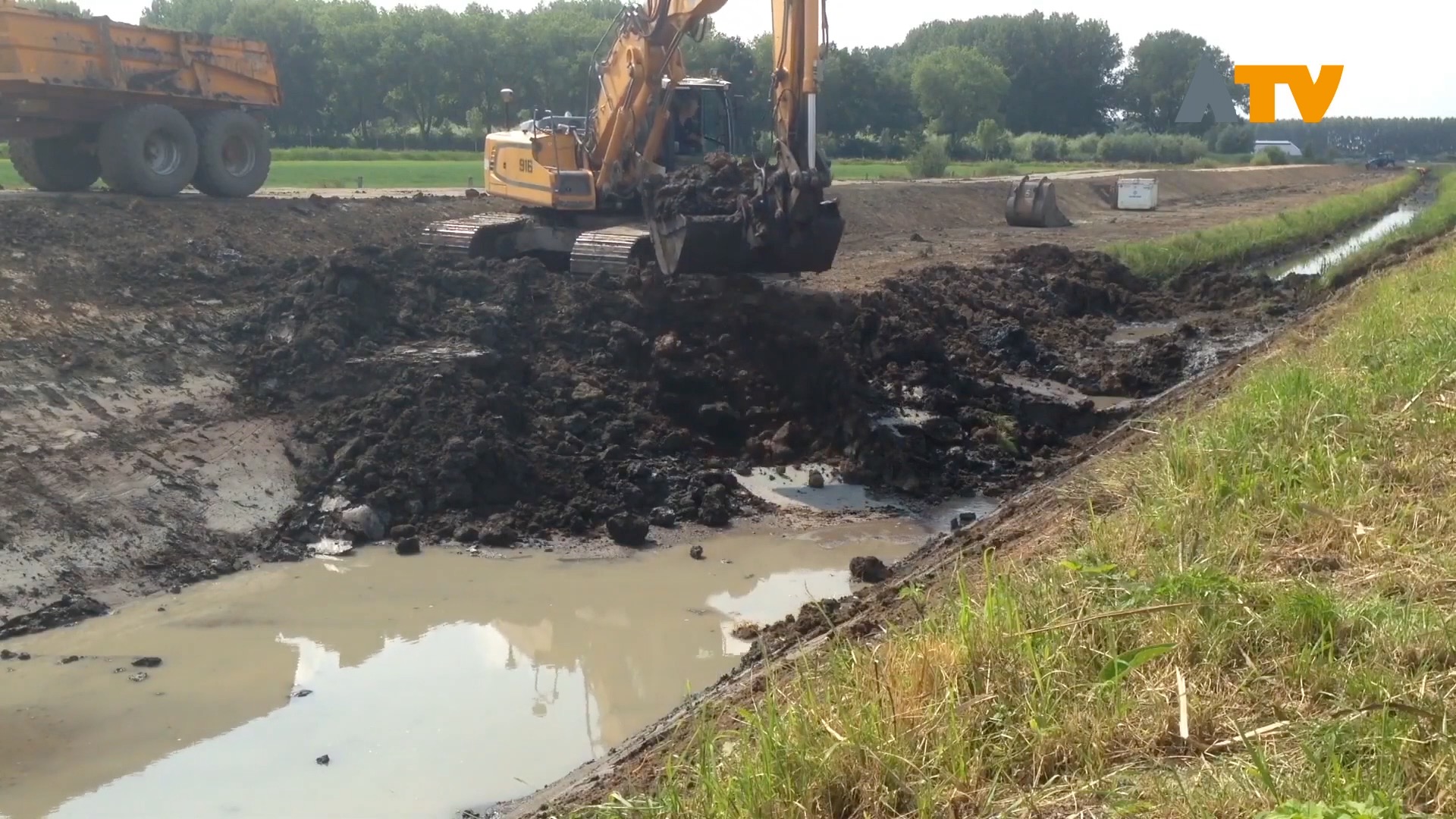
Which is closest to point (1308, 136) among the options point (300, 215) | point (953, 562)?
point (300, 215)

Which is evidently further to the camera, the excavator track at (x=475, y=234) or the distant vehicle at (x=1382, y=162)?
the distant vehicle at (x=1382, y=162)

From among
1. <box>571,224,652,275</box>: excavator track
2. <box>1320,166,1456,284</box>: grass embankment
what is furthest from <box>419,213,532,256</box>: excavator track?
<box>1320,166,1456,284</box>: grass embankment

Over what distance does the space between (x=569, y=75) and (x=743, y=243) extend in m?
60.5

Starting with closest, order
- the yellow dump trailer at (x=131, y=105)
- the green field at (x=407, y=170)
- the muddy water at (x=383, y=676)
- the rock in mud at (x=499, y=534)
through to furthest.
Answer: the muddy water at (x=383, y=676)
the rock in mud at (x=499, y=534)
the yellow dump trailer at (x=131, y=105)
the green field at (x=407, y=170)

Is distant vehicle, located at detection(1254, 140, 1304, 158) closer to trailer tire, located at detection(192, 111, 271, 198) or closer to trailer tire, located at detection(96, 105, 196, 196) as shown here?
trailer tire, located at detection(192, 111, 271, 198)

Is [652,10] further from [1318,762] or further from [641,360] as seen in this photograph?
[1318,762]

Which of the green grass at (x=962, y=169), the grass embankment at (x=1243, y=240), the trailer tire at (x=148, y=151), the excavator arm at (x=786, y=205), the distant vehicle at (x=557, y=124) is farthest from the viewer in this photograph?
the green grass at (x=962, y=169)

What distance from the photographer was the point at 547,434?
11641mm

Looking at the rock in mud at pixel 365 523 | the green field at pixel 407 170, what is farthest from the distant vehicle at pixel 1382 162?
the rock in mud at pixel 365 523

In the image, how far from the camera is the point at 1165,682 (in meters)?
4.29

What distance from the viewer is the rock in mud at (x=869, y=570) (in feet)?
29.6

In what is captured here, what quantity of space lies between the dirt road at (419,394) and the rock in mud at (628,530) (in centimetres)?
2

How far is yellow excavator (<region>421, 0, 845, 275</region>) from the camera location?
13289mm

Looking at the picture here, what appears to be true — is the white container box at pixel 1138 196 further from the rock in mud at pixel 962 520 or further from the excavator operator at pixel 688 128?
the rock in mud at pixel 962 520
